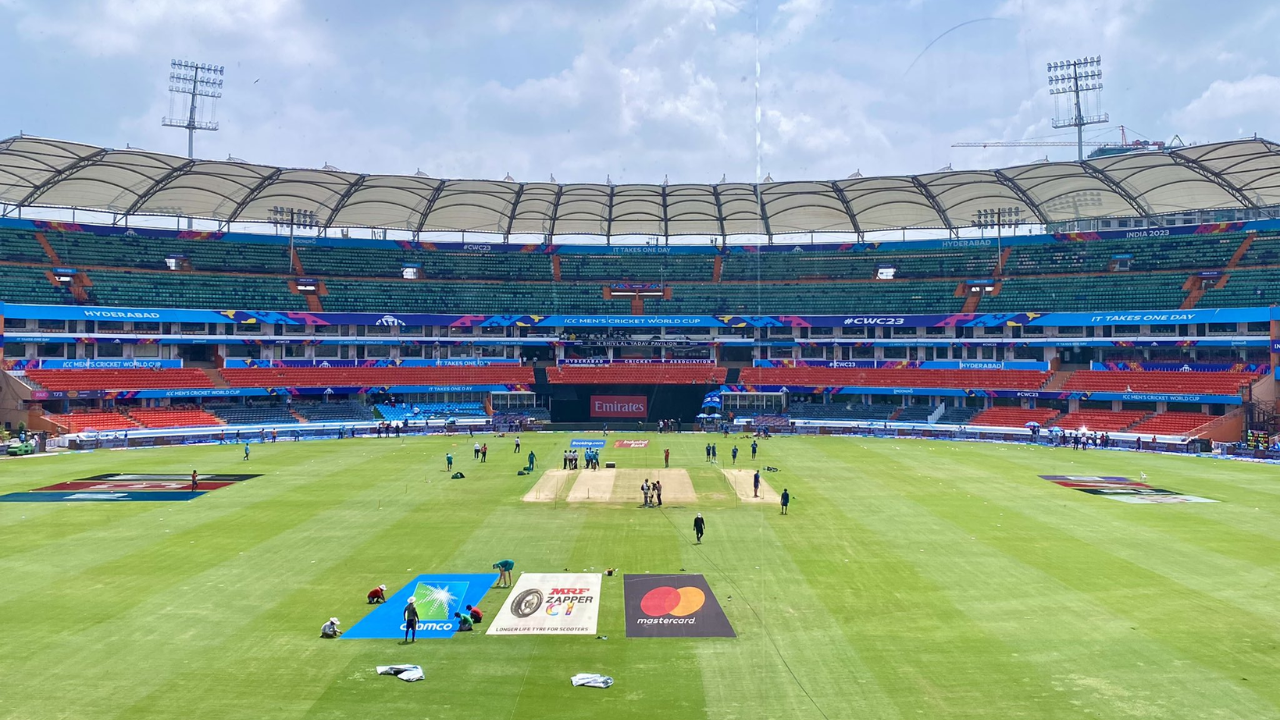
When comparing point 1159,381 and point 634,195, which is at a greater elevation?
point 634,195

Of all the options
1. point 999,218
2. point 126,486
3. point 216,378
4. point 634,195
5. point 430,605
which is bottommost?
point 430,605

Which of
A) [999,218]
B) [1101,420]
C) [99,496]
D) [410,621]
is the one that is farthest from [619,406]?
[410,621]

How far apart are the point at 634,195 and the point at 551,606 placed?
225 ft

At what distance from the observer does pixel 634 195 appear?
85000 millimetres

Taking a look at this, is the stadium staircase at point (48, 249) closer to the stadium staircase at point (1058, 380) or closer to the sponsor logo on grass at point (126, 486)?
the sponsor logo on grass at point (126, 486)

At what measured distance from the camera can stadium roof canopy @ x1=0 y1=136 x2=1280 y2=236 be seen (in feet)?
224

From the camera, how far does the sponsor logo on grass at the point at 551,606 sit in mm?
19438

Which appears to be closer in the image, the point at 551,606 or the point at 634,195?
the point at 551,606

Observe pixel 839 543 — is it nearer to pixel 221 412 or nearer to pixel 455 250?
pixel 221 412

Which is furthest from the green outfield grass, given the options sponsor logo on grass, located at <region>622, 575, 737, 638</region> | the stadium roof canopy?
the stadium roof canopy

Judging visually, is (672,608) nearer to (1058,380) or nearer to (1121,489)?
(1121,489)

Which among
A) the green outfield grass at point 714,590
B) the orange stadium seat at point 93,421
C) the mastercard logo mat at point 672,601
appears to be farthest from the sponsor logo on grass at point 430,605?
the orange stadium seat at point 93,421

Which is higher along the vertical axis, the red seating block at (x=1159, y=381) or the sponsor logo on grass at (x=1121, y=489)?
the red seating block at (x=1159, y=381)

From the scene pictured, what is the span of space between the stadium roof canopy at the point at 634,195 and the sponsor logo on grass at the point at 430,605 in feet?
189
